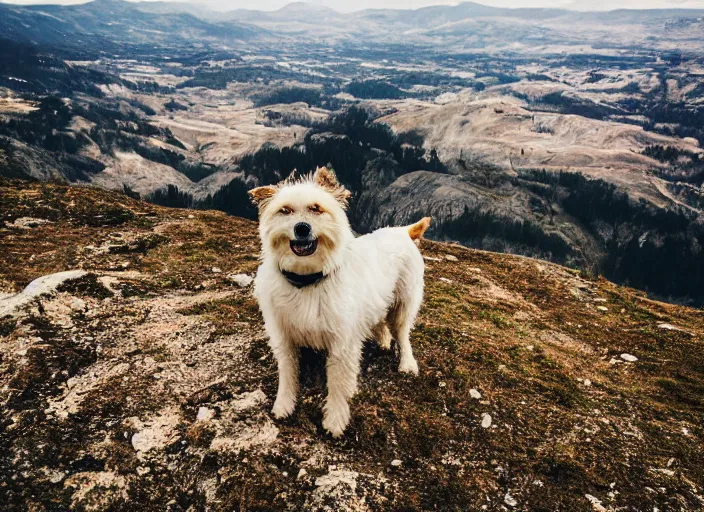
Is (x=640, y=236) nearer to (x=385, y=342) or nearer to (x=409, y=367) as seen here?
(x=385, y=342)

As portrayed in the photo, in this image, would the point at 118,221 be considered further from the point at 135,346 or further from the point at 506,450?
the point at 506,450

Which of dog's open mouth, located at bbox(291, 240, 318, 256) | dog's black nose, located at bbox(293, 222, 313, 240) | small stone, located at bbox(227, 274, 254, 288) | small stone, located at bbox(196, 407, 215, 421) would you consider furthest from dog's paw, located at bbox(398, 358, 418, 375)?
small stone, located at bbox(227, 274, 254, 288)

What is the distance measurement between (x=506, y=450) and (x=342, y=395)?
2.41 metres

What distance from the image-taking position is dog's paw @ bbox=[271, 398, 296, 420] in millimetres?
6043

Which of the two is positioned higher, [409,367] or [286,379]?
[286,379]

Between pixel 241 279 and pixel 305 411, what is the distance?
562 centimetres

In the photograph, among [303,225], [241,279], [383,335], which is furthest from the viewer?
[241,279]

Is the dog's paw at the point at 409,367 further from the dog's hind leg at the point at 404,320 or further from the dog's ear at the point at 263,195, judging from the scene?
the dog's ear at the point at 263,195

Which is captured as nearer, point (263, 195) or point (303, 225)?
point (303, 225)

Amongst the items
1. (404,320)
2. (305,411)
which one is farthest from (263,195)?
(404,320)

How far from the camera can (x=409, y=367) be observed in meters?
7.32

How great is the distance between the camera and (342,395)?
19.8 feet

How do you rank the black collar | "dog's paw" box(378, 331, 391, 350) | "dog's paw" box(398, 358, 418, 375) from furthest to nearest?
"dog's paw" box(378, 331, 391, 350)
"dog's paw" box(398, 358, 418, 375)
the black collar

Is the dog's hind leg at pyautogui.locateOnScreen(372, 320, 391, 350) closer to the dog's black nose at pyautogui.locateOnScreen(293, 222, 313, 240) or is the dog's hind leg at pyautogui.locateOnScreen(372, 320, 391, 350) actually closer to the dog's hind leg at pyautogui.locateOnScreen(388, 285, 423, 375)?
the dog's hind leg at pyautogui.locateOnScreen(388, 285, 423, 375)
